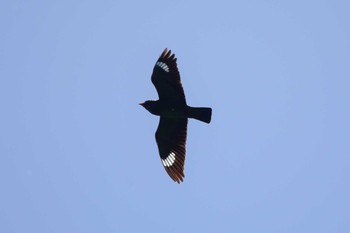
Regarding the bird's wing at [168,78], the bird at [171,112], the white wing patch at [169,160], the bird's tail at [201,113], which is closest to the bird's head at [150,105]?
the bird at [171,112]

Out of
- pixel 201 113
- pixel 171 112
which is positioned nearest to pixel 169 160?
pixel 171 112

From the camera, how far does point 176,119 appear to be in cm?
1437

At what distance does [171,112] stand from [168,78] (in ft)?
2.51

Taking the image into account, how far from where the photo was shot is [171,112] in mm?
14133

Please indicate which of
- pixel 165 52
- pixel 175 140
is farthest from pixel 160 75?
pixel 175 140

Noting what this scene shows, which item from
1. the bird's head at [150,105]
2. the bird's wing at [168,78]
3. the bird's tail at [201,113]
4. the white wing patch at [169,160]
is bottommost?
the white wing patch at [169,160]

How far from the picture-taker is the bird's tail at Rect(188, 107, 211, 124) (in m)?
13.8

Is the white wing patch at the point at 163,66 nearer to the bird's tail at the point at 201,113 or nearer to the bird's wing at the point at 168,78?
the bird's wing at the point at 168,78

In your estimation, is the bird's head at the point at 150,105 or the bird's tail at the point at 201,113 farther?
the bird's head at the point at 150,105

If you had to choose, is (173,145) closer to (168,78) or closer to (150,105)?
(150,105)

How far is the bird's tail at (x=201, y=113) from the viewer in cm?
1380

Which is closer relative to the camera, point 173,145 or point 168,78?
point 168,78

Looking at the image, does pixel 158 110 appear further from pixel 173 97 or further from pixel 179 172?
pixel 179 172

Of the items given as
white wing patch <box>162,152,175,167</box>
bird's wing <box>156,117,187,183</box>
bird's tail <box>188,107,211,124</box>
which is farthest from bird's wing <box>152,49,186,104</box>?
white wing patch <box>162,152,175,167</box>
